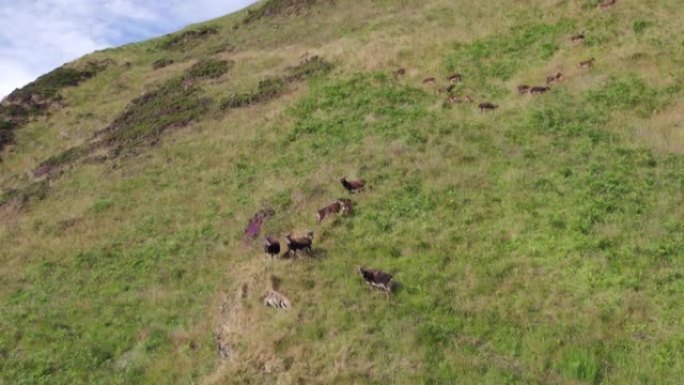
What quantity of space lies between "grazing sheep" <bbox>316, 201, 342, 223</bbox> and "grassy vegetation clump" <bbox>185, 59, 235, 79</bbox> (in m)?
30.2

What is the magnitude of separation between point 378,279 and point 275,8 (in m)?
51.9

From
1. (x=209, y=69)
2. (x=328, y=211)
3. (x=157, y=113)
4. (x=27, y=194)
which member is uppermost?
(x=209, y=69)

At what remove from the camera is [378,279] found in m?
16.8

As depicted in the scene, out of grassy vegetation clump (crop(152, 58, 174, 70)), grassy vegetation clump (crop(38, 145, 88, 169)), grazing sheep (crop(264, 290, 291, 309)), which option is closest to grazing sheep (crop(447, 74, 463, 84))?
grazing sheep (crop(264, 290, 291, 309))

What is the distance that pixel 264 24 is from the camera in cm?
6116

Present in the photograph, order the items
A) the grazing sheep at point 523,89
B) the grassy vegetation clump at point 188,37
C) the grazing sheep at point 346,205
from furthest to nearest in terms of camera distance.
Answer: the grassy vegetation clump at point 188,37 < the grazing sheep at point 523,89 < the grazing sheep at point 346,205

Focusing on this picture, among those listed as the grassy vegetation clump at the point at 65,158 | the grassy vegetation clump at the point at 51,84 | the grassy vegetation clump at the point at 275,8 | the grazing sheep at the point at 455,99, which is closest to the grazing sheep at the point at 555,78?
the grazing sheep at the point at 455,99

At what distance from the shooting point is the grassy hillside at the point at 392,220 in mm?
14938

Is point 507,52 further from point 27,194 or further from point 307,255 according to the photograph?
point 27,194

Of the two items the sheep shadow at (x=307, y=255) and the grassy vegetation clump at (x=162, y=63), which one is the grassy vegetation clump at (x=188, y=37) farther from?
the sheep shadow at (x=307, y=255)

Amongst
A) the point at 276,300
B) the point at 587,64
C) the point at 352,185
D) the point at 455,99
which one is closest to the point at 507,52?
the point at 587,64

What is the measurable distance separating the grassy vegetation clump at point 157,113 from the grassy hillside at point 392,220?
0.31 meters

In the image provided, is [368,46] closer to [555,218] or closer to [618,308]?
[555,218]

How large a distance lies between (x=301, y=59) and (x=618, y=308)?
34249 millimetres
